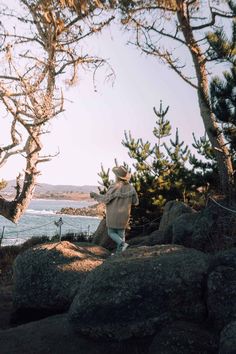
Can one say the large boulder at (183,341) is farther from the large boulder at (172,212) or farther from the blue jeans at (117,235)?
the large boulder at (172,212)

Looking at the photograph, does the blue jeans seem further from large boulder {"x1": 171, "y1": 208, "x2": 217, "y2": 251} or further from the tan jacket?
large boulder {"x1": 171, "y1": 208, "x2": 217, "y2": 251}

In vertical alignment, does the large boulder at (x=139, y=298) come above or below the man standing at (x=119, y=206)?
below

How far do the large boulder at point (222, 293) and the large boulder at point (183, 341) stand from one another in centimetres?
24

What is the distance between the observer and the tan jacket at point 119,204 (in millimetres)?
9820

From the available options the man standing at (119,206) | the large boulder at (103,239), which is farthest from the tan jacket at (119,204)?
the large boulder at (103,239)

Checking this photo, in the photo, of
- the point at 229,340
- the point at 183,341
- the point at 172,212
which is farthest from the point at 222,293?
the point at 172,212

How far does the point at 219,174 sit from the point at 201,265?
8.99 meters

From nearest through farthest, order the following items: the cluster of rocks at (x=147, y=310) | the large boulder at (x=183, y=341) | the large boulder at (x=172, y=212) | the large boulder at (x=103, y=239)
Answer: the large boulder at (x=183, y=341) < the cluster of rocks at (x=147, y=310) < the large boulder at (x=172, y=212) < the large boulder at (x=103, y=239)

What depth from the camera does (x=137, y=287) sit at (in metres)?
6.20

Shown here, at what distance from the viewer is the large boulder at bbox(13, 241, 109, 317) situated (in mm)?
7777

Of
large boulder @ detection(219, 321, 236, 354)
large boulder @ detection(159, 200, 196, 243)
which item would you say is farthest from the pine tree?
large boulder @ detection(219, 321, 236, 354)

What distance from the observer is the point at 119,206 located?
9.86 m

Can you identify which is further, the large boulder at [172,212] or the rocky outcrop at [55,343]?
the large boulder at [172,212]

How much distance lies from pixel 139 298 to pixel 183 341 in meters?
0.81
